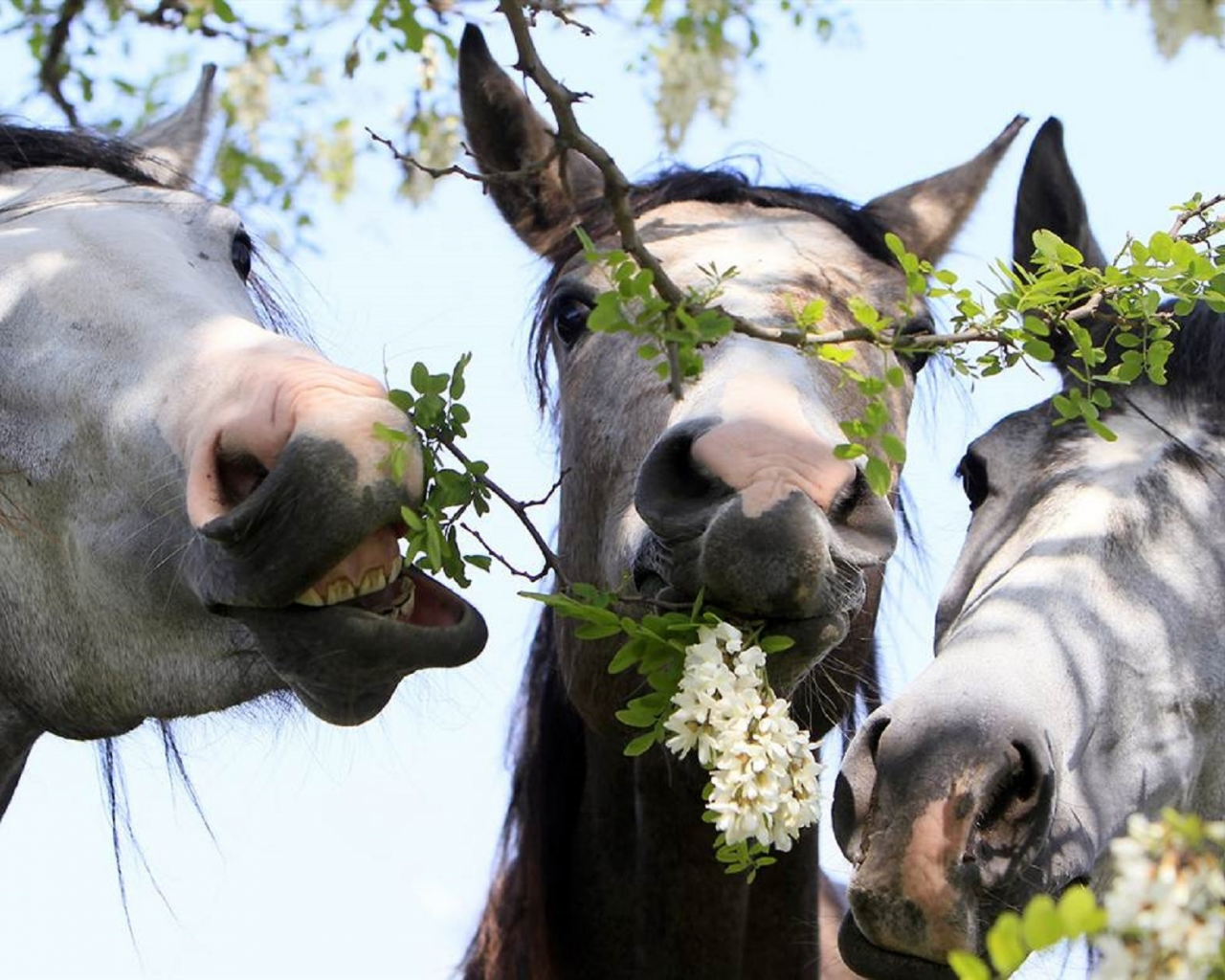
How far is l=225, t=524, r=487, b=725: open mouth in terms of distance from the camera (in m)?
3.48

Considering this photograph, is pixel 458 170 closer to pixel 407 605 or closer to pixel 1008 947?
pixel 407 605

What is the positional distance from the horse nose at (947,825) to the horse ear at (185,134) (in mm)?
2863

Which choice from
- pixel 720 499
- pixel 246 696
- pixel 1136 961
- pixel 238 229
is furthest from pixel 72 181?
pixel 1136 961

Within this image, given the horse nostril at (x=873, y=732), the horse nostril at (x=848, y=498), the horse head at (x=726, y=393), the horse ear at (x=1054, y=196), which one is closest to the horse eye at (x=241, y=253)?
the horse head at (x=726, y=393)

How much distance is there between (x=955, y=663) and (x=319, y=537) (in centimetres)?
157

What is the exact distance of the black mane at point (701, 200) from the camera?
18.5 ft

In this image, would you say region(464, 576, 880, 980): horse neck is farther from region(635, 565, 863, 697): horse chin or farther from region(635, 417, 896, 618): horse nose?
region(635, 417, 896, 618): horse nose

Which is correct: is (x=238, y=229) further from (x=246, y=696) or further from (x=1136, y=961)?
(x=1136, y=961)

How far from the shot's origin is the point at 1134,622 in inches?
166

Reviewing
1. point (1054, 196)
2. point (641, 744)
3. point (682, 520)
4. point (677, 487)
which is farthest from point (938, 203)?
point (641, 744)

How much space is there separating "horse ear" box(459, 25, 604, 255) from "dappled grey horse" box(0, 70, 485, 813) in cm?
145

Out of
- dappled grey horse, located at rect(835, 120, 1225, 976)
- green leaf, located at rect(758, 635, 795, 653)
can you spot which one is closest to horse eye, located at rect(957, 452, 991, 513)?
dappled grey horse, located at rect(835, 120, 1225, 976)

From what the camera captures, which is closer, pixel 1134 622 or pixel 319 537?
pixel 319 537

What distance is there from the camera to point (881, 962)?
3789 mm
